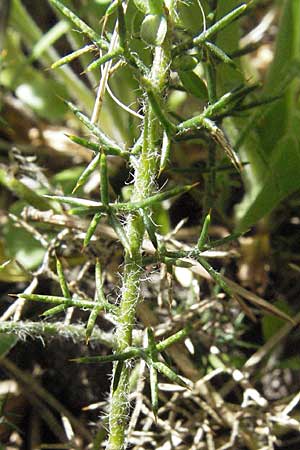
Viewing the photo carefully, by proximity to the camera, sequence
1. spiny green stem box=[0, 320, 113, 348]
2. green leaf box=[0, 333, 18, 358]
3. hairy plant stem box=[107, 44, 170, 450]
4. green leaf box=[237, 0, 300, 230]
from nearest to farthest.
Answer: hairy plant stem box=[107, 44, 170, 450]
spiny green stem box=[0, 320, 113, 348]
green leaf box=[0, 333, 18, 358]
green leaf box=[237, 0, 300, 230]

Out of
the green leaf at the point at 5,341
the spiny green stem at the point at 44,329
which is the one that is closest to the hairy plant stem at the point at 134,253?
the spiny green stem at the point at 44,329

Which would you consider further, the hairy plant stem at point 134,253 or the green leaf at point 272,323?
the green leaf at point 272,323

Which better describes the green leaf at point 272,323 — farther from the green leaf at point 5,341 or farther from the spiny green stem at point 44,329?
the green leaf at point 5,341

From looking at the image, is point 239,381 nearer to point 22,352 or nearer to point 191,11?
point 22,352

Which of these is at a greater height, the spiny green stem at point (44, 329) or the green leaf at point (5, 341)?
the green leaf at point (5, 341)

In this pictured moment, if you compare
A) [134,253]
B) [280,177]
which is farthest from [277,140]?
[134,253]

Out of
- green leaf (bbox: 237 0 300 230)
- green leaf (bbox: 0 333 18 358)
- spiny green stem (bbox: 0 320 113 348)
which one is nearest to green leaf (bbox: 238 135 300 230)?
green leaf (bbox: 237 0 300 230)

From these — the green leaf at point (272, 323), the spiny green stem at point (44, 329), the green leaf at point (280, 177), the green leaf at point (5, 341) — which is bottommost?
the green leaf at point (272, 323)

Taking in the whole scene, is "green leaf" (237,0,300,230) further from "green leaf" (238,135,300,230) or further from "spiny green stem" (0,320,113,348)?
"spiny green stem" (0,320,113,348)
